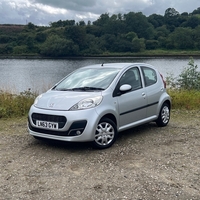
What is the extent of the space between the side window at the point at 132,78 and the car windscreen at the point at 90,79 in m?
0.21

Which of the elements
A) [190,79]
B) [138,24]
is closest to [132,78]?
[190,79]

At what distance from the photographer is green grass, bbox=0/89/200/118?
355 inches

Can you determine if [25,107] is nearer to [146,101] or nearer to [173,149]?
[146,101]

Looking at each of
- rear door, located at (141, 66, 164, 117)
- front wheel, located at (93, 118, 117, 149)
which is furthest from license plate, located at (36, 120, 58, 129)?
rear door, located at (141, 66, 164, 117)

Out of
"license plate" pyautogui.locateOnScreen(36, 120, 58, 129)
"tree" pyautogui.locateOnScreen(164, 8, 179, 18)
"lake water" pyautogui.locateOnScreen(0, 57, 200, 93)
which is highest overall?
"tree" pyautogui.locateOnScreen(164, 8, 179, 18)

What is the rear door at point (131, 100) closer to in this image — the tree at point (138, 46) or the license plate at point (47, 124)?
the license plate at point (47, 124)

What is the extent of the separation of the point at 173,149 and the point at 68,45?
8585 cm

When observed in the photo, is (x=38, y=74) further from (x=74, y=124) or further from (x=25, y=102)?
(x=74, y=124)

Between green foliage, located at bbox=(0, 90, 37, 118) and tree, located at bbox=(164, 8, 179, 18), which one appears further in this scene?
tree, located at bbox=(164, 8, 179, 18)

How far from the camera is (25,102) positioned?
950cm

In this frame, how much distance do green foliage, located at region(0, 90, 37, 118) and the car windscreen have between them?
10.4ft

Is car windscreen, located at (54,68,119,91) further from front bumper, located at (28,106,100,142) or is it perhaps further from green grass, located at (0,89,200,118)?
green grass, located at (0,89,200,118)

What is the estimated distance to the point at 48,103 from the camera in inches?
213

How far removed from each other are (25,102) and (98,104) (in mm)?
4856
